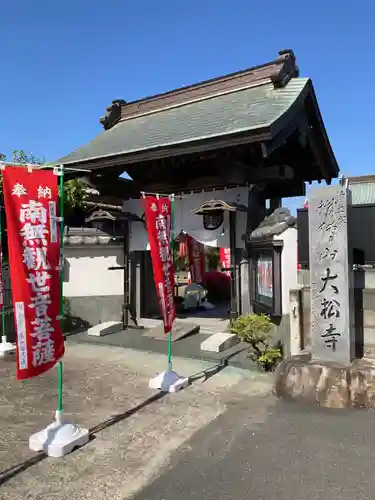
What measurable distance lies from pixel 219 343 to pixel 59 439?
191 inches

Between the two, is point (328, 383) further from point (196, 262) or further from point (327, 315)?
point (196, 262)

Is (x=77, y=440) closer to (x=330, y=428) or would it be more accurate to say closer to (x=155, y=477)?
(x=155, y=477)

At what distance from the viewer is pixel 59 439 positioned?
4.46 metres

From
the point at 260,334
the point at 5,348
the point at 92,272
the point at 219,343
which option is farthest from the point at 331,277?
the point at 92,272

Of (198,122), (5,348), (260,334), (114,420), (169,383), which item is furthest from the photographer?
(198,122)

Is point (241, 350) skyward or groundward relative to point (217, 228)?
groundward

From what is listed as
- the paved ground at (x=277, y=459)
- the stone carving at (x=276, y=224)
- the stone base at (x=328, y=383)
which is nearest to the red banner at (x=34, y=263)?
the paved ground at (x=277, y=459)

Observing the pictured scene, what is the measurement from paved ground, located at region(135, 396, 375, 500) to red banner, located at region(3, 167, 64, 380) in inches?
73.4

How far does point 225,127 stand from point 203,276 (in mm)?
10771

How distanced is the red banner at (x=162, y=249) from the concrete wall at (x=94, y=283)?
4884mm

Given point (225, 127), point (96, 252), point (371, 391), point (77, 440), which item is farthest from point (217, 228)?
point (77, 440)

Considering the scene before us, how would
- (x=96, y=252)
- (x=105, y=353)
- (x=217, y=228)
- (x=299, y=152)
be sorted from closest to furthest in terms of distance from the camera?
1. (x=105, y=353)
2. (x=217, y=228)
3. (x=299, y=152)
4. (x=96, y=252)

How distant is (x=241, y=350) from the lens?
28.9 feet

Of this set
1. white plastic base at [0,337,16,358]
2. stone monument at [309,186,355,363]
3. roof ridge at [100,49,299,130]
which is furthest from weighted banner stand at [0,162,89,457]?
roof ridge at [100,49,299,130]
